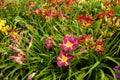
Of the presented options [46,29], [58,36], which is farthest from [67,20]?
[58,36]

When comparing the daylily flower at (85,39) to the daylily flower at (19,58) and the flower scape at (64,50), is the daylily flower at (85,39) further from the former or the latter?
the daylily flower at (19,58)

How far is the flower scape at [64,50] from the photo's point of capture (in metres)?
3.05

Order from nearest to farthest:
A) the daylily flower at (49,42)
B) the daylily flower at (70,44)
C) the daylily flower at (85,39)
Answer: the daylily flower at (70,44) < the daylily flower at (85,39) < the daylily flower at (49,42)

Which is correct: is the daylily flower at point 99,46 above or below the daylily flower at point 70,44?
below

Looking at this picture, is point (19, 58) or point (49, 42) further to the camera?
point (49, 42)

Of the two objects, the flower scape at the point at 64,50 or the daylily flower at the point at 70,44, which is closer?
the daylily flower at the point at 70,44

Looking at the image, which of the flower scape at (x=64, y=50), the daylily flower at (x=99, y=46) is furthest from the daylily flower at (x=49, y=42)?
the daylily flower at (x=99, y=46)

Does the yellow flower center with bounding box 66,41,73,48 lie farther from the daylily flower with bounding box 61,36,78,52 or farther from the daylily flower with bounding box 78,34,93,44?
the daylily flower with bounding box 78,34,93,44

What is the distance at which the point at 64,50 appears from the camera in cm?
302

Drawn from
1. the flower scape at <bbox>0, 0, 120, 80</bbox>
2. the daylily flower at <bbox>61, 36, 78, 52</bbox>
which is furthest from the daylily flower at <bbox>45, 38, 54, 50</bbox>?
the daylily flower at <bbox>61, 36, 78, 52</bbox>

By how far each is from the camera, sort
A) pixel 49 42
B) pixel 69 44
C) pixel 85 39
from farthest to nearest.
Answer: pixel 49 42 → pixel 85 39 → pixel 69 44

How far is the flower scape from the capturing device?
3.05 meters

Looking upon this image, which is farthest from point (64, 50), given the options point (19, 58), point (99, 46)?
point (19, 58)

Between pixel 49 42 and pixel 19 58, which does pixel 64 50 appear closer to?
pixel 49 42
